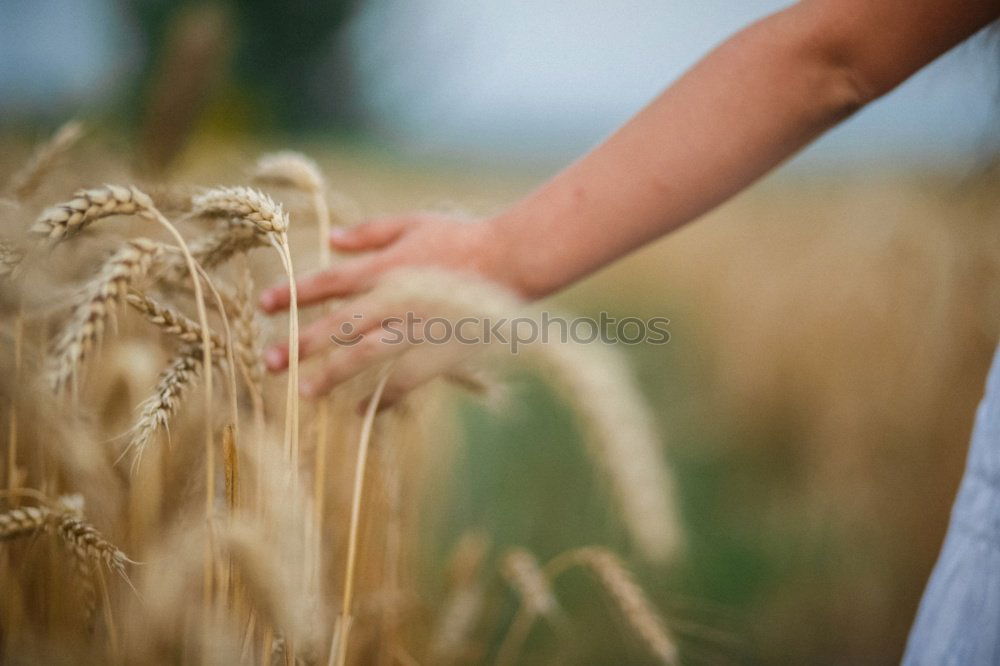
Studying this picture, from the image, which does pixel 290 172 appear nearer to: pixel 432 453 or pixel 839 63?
pixel 839 63

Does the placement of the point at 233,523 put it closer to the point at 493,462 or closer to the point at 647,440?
the point at 647,440

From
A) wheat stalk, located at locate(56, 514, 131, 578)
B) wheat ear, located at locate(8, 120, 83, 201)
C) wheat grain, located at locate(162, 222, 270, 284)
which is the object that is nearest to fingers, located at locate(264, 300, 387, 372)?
wheat grain, located at locate(162, 222, 270, 284)

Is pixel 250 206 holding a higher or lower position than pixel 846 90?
lower

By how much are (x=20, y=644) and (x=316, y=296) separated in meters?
0.43

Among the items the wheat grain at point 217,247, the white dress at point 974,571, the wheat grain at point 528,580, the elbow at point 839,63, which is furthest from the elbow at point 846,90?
the wheat grain at point 528,580

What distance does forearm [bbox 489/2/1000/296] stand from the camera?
63 cm

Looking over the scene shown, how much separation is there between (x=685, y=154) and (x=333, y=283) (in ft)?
1.22

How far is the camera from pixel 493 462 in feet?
7.57

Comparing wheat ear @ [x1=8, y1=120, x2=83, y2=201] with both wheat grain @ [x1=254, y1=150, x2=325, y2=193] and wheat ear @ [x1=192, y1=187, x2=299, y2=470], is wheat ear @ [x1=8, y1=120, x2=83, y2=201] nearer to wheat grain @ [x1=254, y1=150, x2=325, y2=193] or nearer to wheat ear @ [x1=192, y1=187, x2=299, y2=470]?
wheat grain @ [x1=254, y1=150, x2=325, y2=193]

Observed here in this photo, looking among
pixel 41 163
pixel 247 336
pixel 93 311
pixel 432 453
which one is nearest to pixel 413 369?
pixel 247 336

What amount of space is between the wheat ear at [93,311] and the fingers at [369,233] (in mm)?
256

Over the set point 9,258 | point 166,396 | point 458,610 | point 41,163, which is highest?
point 41,163

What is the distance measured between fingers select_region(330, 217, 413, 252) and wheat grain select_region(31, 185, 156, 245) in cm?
26

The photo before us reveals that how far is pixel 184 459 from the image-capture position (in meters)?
0.82
